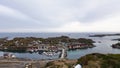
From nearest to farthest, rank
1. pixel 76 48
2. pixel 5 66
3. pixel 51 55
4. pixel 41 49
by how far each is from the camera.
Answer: pixel 5 66 < pixel 51 55 < pixel 41 49 < pixel 76 48

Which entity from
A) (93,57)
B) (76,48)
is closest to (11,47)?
(76,48)

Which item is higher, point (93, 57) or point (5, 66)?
point (93, 57)

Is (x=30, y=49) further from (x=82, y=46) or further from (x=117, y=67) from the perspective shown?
(x=117, y=67)

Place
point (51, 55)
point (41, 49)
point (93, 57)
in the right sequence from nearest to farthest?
point (93, 57)
point (51, 55)
point (41, 49)

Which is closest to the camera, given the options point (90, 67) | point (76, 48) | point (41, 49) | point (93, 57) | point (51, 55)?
point (90, 67)

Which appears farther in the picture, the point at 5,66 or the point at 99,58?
the point at 5,66

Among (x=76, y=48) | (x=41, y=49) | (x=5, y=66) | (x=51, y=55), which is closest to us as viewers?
(x=5, y=66)

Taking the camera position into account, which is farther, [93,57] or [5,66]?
[5,66]

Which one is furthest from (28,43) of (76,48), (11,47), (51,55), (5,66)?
(5,66)

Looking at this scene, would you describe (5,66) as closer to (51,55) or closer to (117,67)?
(117,67)
